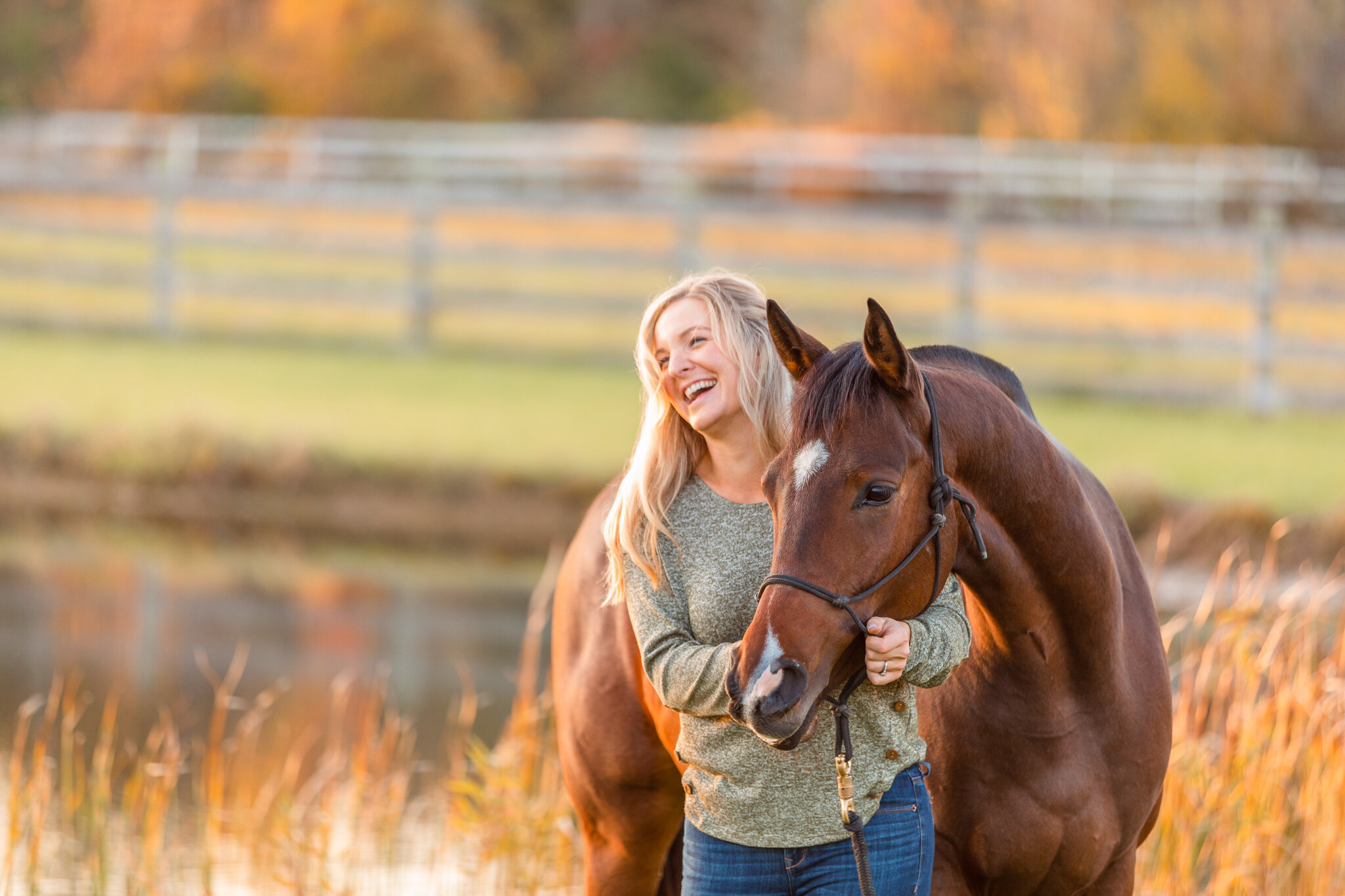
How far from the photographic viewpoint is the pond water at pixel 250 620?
6387 millimetres

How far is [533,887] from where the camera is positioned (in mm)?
4082

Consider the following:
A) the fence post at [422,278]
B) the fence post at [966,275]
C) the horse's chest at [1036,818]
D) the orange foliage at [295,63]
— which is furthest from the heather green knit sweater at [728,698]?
the orange foliage at [295,63]

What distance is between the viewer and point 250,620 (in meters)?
7.54

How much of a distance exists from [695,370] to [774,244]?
13148mm

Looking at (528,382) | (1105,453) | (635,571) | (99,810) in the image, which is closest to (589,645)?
(635,571)

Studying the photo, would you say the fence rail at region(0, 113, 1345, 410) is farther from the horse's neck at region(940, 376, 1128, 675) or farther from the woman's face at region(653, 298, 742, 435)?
the woman's face at region(653, 298, 742, 435)

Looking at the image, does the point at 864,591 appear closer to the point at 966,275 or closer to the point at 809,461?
the point at 809,461

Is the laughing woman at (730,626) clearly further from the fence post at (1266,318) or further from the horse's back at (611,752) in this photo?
the fence post at (1266,318)

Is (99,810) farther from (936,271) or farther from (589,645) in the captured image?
(936,271)

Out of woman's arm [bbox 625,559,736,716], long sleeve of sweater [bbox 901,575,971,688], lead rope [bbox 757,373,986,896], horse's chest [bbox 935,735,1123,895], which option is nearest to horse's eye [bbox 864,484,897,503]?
lead rope [bbox 757,373,986,896]

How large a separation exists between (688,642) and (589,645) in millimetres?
852

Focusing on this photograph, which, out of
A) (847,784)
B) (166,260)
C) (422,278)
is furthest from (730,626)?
(166,260)

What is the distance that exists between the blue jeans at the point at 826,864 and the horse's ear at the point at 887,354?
0.72 meters

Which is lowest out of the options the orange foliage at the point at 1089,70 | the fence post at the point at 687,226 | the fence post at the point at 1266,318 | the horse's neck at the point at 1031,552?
the horse's neck at the point at 1031,552
